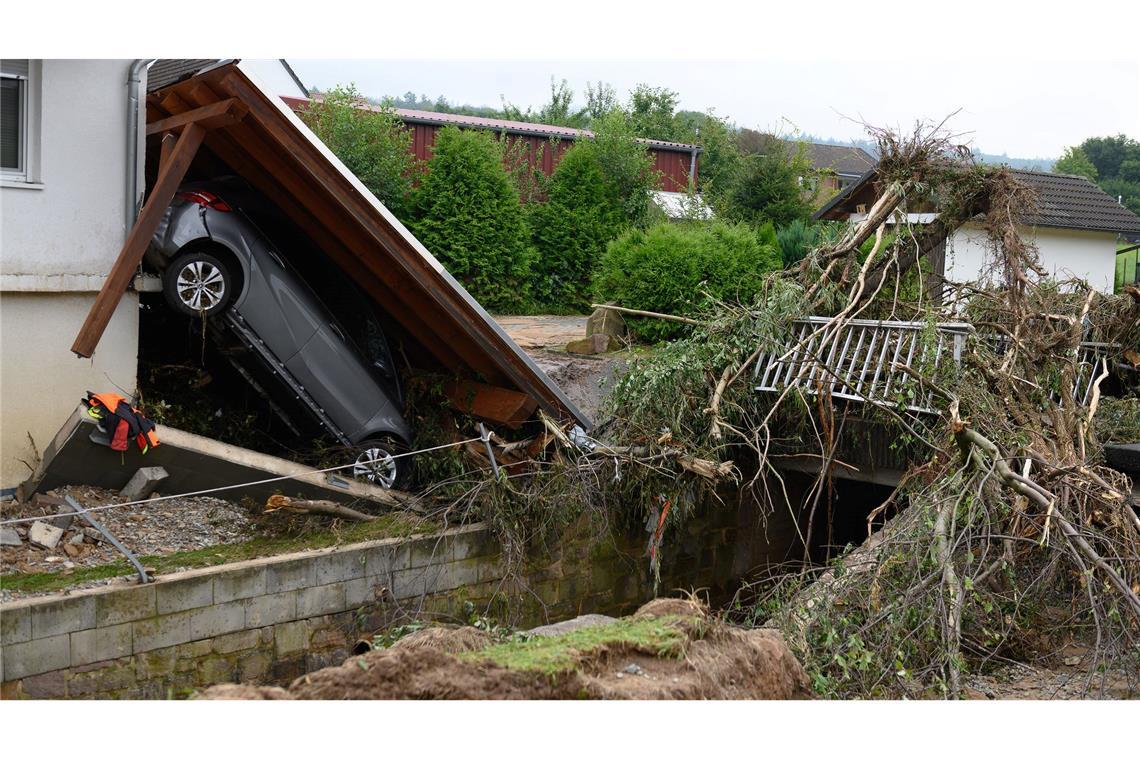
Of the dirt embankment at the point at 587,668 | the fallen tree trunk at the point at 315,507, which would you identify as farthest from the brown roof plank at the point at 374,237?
the dirt embankment at the point at 587,668

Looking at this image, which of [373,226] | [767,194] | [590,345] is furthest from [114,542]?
[767,194]

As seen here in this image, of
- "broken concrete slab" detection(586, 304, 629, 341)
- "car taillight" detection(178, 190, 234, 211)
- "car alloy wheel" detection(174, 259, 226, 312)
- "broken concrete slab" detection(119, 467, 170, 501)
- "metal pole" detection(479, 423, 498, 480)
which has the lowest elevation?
"broken concrete slab" detection(119, 467, 170, 501)

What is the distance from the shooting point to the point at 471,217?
52.9ft

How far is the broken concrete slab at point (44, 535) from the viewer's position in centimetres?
693

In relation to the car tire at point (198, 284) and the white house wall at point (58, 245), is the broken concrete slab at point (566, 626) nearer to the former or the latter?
the car tire at point (198, 284)

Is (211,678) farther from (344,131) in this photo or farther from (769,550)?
(344,131)

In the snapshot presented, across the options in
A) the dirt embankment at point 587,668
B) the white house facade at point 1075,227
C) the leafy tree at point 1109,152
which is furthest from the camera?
the leafy tree at point 1109,152

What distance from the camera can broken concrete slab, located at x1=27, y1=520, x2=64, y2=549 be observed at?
693 centimetres

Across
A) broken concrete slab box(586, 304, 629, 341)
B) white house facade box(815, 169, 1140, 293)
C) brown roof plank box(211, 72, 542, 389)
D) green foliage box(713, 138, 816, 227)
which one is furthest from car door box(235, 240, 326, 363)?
green foliage box(713, 138, 816, 227)

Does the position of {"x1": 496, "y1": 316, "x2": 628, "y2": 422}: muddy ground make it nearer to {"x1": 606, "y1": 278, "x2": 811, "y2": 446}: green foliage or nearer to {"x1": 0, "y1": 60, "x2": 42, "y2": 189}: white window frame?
{"x1": 606, "y1": 278, "x2": 811, "y2": 446}: green foliage

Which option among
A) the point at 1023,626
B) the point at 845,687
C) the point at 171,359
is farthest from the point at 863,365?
the point at 171,359

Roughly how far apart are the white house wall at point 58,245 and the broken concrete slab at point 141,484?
0.77 m

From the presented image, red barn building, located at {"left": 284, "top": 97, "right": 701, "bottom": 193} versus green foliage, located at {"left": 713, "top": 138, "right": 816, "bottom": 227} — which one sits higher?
red barn building, located at {"left": 284, "top": 97, "right": 701, "bottom": 193}

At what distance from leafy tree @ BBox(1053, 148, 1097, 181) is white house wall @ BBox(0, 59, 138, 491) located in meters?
23.9
